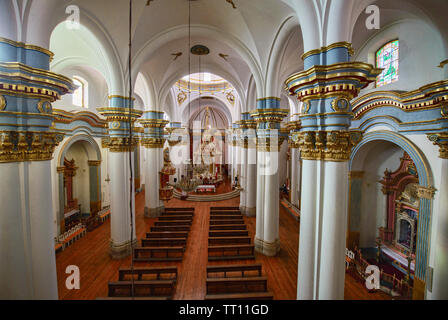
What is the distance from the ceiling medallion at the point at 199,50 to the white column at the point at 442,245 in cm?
1034

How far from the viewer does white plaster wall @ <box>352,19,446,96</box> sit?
20.4 ft

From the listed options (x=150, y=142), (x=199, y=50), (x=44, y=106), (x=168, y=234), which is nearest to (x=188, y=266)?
(x=168, y=234)

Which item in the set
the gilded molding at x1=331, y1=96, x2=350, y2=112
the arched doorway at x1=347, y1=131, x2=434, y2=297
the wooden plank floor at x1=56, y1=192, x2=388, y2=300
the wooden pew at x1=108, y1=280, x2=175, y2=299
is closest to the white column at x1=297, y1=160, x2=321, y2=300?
the gilded molding at x1=331, y1=96, x2=350, y2=112

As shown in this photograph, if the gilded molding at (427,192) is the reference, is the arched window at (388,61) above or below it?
above

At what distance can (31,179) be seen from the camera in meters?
3.93

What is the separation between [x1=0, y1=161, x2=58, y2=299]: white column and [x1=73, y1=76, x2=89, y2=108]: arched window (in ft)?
32.3

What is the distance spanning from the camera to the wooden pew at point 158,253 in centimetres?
842

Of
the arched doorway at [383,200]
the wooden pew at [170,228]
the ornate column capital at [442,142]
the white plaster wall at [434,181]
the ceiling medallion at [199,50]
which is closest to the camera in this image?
the ornate column capital at [442,142]

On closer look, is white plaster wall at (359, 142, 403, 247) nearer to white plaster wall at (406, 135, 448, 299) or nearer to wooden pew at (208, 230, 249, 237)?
white plaster wall at (406, 135, 448, 299)

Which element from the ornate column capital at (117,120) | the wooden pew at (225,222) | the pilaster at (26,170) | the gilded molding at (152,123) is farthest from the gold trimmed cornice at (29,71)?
the wooden pew at (225,222)

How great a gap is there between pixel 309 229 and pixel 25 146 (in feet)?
18.4

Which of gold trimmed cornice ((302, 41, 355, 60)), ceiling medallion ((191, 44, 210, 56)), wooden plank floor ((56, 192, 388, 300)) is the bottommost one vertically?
wooden plank floor ((56, 192, 388, 300))

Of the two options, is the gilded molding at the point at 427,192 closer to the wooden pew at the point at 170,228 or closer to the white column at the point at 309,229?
the white column at the point at 309,229

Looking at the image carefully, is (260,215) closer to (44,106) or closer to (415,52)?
(415,52)
